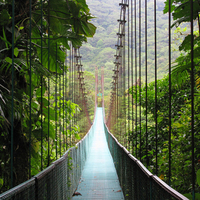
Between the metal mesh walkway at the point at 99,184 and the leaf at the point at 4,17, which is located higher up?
the leaf at the point at 4,17

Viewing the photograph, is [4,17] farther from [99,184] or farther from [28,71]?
[99,184]

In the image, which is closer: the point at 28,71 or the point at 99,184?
the point at 28,71

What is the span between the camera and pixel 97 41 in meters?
42.7

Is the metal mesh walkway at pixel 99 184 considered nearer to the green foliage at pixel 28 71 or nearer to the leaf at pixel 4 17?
the green foliage at pixel 28 71

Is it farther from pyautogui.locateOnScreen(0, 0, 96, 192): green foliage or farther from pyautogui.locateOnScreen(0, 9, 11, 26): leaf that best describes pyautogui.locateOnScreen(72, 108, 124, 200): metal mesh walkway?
pyautogui.locateOnScreen(0, 9, 11, 26): leaf

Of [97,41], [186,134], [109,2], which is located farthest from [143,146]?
[109,2]

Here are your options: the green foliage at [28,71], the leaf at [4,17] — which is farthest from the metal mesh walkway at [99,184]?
the leaf at [4,17]

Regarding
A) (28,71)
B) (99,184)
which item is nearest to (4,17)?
(28,71)

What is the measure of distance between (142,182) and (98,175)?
274cm

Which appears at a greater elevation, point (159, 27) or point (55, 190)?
point (159, 27)

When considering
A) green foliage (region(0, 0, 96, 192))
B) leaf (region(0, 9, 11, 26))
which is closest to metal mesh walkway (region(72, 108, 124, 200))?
green foliage (region(0, 0, 96, 192))

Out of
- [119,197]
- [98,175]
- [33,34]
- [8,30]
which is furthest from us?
[98,175]

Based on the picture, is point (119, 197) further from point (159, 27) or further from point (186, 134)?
point (159, 27)

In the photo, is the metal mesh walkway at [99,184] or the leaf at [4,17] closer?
the leaf at [4,17]
